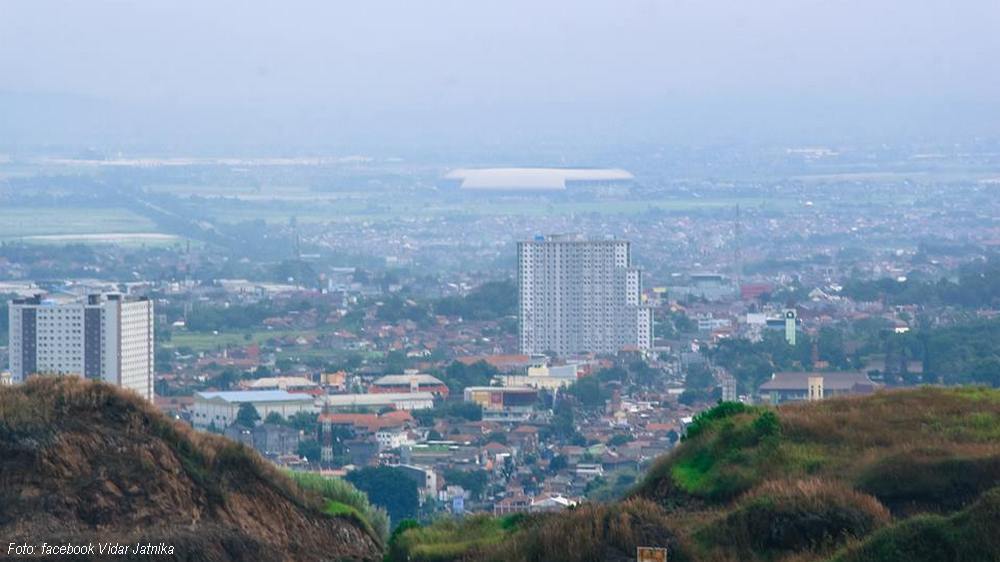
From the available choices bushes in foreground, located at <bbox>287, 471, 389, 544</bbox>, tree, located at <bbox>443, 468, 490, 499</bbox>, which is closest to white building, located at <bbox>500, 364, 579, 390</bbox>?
tree, located at <bbox>443, 468, 490, 499</bbox>

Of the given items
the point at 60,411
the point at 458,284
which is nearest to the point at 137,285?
the point at 458,284

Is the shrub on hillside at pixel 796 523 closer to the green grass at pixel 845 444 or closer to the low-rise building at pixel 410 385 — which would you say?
the green grass at pixel 845 444

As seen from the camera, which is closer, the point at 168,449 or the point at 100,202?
the point at 168,449

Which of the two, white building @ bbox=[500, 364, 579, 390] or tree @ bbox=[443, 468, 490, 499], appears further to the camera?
white building @ bbox=[500, 364, 579, 390]

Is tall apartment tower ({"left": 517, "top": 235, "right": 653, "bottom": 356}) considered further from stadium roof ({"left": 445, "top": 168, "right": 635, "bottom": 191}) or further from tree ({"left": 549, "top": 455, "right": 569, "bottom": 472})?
stadium roof ({"left": 445, "top": 168, "right": 635, "bottom": 191})

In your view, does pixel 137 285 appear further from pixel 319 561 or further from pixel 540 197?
pixel 319 561

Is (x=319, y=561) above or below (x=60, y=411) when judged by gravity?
below

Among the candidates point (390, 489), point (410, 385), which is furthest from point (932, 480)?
point (410, 385)
